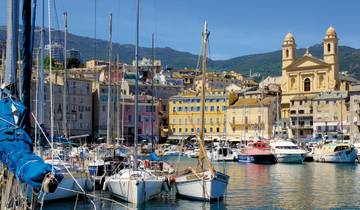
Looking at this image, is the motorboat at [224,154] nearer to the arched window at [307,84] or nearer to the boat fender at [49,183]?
the arched window at [307,84]

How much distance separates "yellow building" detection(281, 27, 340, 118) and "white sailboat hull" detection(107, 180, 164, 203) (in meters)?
84.8

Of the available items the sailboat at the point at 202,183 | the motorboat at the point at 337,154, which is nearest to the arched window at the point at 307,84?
the motorboat at the point at 337,154

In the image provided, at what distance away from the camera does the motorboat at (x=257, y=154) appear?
2830 inches

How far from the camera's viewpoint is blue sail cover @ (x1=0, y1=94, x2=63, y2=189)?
387 inches

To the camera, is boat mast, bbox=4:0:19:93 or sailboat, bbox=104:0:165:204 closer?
boat mast, bbox=4:0:19:93

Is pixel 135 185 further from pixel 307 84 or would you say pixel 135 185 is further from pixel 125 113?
pixel 307 84

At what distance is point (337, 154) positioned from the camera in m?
74.8

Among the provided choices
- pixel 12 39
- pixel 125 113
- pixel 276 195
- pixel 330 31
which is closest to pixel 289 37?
pixel 330 31

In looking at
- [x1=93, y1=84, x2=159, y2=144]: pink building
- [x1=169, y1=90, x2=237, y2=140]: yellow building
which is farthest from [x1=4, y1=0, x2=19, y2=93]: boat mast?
[x1=169, y1=90, x2=237, y2=140]: yellow building

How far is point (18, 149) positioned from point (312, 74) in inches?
4322

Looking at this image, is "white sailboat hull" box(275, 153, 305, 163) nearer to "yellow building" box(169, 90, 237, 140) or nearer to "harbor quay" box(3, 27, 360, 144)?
"harbor quay" box(3, 27, 360, 144)

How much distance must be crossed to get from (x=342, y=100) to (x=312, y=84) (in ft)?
48.7

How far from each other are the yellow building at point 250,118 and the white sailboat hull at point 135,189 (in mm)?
75103

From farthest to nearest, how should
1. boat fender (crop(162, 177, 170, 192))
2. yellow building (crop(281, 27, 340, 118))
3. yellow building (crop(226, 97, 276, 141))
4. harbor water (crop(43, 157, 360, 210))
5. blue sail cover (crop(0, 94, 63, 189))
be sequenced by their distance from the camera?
yellow building (crop(281, 27, 340, 118))
yellow building (crop(226, 97, 276, 141))
boat fender (crop(162, 177, 170, 192))
harbor water (crop(43, 157, 360, 210))
blue sail cover (crop(0, 94, 63, 189))
